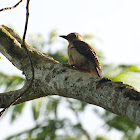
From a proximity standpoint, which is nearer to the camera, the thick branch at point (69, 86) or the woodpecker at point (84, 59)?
the thick branch at point (69, 86)

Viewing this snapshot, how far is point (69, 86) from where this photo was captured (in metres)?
3.30

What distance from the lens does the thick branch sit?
2.65 meters

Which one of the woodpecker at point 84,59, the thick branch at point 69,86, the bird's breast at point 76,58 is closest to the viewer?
the thick branch at point 69,86

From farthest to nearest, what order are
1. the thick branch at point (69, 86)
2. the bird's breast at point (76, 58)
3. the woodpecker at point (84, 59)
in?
the bird's breast at point (76, 58) < the woodpecker at point (84, 59) < the thick branch at point (69, 86)

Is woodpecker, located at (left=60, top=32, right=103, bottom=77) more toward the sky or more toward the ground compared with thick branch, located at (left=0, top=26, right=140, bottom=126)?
more toward the sky

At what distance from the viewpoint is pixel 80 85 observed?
317 centimetres

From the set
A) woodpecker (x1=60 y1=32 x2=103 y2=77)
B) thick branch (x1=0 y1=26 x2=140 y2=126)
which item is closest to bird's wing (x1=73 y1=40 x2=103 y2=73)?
woodpecker (x1=60 y1=32 x2=103 y2=77)

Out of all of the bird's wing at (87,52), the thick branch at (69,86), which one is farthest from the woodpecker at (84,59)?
the thick branch at (69,86)

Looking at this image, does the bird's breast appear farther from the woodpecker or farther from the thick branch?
the thick branch

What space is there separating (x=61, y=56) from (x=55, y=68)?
6099 mm

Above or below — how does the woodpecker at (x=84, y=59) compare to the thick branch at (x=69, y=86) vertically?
above

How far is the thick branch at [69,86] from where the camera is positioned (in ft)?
8.71

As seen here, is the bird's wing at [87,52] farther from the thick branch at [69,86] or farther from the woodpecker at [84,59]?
the thick branch at [69,86]

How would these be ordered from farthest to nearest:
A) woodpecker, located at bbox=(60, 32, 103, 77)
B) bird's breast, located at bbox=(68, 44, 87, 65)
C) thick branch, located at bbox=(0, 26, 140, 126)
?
bird's breast, located at bbox=(68, 44, 87, 65) < woodpecker, located at bbox=(60, 32, 103, 77) < thick branch, located at bbox=(0, 26, 140, 126)
